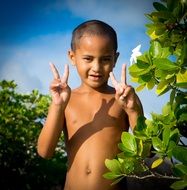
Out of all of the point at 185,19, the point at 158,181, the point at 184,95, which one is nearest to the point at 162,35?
the point at 185,19

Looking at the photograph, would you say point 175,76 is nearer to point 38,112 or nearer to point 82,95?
point 82,95

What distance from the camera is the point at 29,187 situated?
8.85 m

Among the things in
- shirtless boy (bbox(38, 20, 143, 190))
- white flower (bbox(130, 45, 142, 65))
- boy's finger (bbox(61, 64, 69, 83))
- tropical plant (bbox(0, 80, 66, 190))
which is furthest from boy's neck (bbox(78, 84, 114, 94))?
tropical plant (bbox(0, 80, 66, 190))

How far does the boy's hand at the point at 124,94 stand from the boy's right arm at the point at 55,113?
1.18 feet

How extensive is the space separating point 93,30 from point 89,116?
59 centimetres

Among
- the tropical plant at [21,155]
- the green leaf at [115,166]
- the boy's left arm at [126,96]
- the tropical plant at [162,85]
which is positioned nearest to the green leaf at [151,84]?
the tropical plant at [162,85]

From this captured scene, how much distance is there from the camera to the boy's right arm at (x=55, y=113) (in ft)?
7.89

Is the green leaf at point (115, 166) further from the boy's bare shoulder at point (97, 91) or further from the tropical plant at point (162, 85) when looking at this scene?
the boy's bare shoulder at point (97, 91)

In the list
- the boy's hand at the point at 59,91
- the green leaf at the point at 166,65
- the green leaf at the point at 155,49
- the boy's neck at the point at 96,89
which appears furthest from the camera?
the boy's neck at the point at 96,89

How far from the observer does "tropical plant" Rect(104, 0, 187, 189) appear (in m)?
1.44

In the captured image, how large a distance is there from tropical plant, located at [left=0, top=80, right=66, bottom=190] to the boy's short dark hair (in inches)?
260

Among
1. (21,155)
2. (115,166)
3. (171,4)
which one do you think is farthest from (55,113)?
(21,155)

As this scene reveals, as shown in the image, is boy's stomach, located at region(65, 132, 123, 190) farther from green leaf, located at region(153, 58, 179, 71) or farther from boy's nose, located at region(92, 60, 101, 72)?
green leaf, located at region(153, 58, 179, 71)

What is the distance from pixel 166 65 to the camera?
4.69ft
